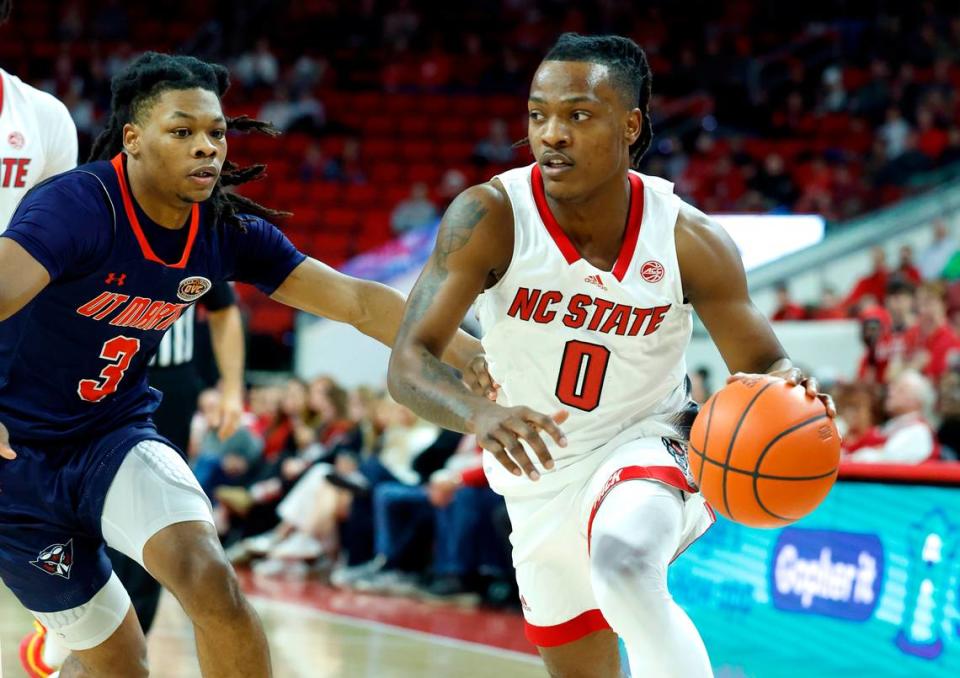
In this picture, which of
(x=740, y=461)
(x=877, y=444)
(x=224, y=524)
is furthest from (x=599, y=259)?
(x=224, y=524)

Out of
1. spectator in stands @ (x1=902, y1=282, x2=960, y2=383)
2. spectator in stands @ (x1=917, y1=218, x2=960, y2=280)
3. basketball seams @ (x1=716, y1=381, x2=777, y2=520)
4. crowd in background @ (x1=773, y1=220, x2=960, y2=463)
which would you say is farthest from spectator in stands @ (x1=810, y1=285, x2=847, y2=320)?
basketball seams @ (x1=716, y1=381, x2=777, y2=520)

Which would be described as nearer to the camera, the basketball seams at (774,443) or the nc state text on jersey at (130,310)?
the basketball seams at (774,443)

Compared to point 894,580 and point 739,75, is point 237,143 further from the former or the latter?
point 894,580

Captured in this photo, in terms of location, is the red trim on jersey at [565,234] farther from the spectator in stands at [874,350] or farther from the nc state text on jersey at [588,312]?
the spectator in stands at [874,350]

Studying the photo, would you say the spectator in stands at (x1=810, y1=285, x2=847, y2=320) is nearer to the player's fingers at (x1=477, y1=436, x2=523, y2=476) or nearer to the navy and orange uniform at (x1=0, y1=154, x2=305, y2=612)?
the navy and orange uniform at (x1=0, y1=154, x2=305, y2=612)

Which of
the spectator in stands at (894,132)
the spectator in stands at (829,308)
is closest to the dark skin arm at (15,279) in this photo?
the spectator in stands at (829,308)

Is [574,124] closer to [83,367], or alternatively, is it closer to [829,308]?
[83,367]

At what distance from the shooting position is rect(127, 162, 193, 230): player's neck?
12.5 ft

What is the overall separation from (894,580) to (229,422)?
119 inches

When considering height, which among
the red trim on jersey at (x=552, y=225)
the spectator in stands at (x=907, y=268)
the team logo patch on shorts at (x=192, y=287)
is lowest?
the spectator in stands at (x=907, y=268)

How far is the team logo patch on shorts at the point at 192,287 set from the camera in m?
3.91

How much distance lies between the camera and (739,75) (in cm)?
1842

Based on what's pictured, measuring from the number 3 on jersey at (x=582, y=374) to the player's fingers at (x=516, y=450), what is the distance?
2.59ft

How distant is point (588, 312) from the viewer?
12.1ft
